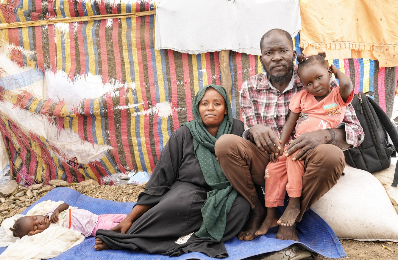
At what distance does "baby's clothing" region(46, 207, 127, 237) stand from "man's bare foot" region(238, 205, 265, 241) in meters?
1.14

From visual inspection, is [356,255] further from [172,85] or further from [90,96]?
[90,96]

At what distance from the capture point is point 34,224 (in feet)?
9.44

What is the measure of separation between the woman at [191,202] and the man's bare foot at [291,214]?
30 cm

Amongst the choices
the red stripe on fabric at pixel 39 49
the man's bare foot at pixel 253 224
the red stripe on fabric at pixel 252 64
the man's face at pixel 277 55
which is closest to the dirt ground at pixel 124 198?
the man's bare foot at pixel 253 224

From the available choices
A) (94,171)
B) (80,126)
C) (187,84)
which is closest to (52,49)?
(80,126)

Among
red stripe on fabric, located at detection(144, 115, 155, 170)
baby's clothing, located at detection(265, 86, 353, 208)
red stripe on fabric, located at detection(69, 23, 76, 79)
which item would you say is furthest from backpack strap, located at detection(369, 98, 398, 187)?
red stripe on fabric, located at detection(69, 23, 76, 79)

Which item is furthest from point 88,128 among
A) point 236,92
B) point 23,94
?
point 236,92

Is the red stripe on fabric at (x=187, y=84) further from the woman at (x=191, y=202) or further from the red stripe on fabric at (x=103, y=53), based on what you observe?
the woman at (x=191, y=202)

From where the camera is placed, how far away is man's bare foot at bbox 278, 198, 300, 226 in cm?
229

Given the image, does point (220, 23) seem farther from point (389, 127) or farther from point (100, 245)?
point (100, 245)

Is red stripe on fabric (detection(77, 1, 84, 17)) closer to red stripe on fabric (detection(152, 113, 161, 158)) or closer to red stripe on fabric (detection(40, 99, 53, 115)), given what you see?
red stripe on fabric (detection(40, 99, 53, 115))

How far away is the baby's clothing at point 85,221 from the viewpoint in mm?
2936

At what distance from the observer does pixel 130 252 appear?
8.13 feet

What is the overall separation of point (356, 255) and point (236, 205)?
921 mm
